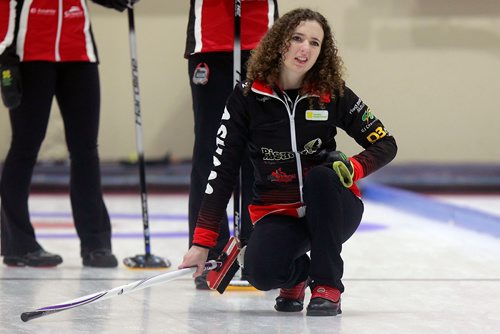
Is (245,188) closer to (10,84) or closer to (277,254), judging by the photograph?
(277,254)

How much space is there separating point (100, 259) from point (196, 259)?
1118 millimetres

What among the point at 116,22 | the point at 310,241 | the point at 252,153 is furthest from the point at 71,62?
the point at 116,22

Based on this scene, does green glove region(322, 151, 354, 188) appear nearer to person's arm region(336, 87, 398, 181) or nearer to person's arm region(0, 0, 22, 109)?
person's arm region(336, 87, 398, 181)

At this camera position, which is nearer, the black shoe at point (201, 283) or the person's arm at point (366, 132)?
the person's arm at point (366, 132)

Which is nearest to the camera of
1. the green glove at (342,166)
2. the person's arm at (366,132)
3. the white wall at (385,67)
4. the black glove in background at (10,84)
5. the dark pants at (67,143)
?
the green glove at (342,166)

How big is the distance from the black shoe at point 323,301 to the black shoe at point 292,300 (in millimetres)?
117

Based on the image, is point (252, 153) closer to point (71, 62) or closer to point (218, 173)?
point (218, 173)

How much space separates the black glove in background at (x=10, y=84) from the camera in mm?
3584

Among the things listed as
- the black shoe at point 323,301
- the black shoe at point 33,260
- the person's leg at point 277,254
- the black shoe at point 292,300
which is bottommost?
the black shoe at point 33,260

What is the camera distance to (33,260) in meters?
3.76

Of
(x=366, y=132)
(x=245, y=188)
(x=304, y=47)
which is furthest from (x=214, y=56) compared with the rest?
(x=366, y=132)

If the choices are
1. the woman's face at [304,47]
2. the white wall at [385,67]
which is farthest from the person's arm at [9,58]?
the white wall at [385,67]

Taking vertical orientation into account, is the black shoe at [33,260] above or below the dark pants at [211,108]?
below

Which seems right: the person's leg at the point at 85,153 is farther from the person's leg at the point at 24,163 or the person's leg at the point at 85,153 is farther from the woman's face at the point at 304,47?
the woman's face at the point at 304,47
